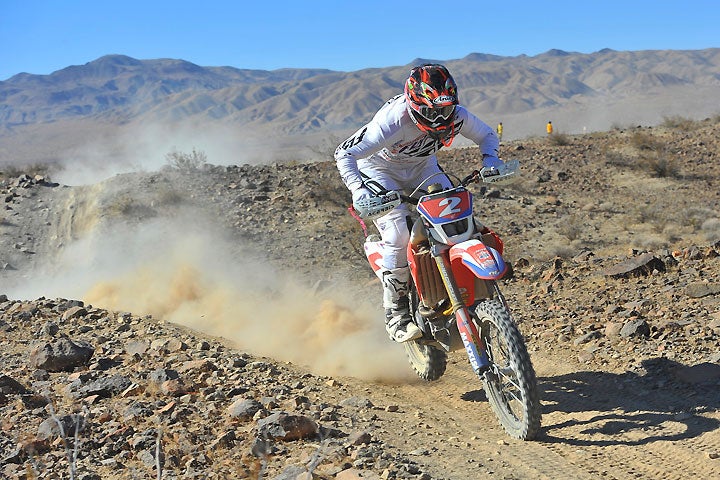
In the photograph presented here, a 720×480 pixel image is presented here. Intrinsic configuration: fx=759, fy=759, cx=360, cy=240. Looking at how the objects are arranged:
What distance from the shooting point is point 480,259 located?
16.6 ft

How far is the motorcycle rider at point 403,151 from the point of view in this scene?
18.1ft

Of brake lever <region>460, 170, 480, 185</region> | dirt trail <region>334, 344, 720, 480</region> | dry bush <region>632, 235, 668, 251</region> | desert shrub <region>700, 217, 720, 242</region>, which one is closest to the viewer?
dirt trail <region>334, 344, 720, 480</region>

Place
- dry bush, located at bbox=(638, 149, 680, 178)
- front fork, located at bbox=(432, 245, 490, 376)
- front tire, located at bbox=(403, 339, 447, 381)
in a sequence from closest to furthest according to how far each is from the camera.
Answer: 1. front fork, located at bbox=(432, 245, 490, 376)
2. front tire, located at bbox=(403, 339, 447, 381)
3. dry bush, located at bbox=(638, 149, 680, 178)

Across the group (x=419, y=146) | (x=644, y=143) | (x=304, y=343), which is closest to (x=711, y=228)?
(x=644, y=143)

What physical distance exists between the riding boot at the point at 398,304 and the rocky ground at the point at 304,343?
55cm

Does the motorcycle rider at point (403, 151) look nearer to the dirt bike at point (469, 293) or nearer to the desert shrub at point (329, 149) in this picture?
the dirt bike at point (469, 293)

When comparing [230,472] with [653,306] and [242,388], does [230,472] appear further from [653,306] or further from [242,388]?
[653,306]

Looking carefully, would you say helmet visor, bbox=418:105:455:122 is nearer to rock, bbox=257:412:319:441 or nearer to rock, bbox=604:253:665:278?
rock, bbox=257:412:319:441

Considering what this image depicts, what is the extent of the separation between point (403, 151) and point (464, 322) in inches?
61.7

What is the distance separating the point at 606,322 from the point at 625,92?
480 feet

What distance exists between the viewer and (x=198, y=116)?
14162 cm

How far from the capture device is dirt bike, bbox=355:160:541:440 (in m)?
4.85

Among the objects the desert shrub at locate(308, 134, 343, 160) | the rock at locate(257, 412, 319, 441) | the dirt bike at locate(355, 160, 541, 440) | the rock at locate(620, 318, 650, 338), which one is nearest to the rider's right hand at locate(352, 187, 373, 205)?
the dirt bike at locate(355, 160, 541, 440)

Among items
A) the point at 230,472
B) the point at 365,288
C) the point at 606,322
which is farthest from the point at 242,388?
the point at 365,288
